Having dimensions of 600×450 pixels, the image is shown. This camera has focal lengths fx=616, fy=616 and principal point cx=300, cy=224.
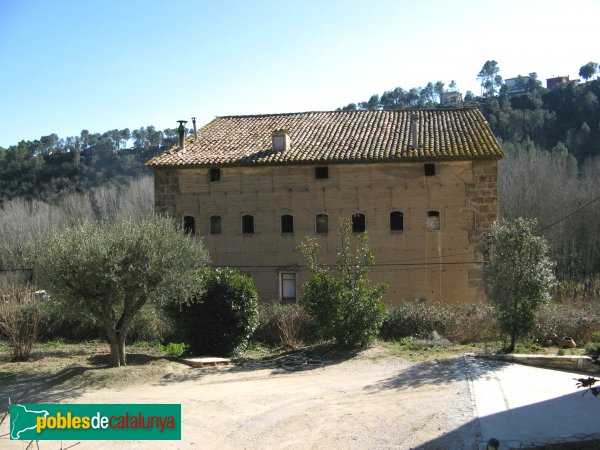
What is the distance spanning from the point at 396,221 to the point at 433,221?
4.67ft

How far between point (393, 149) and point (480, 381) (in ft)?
46.1

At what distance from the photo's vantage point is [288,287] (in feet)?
81.9

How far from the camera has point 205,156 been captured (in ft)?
83.3

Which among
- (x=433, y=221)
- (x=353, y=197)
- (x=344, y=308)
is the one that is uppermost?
(x=353, y=197)

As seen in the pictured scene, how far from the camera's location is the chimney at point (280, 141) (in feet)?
82.3

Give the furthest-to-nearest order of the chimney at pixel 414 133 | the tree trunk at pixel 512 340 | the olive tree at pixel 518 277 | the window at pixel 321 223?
1. the window at pixel 321 223
2. the chimney at pixel 414 133
3. the tree trunk at pixel 512 340
4. the olive tree at pixel 518 277

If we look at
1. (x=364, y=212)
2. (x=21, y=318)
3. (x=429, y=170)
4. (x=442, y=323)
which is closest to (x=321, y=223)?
(x=364, y=212)

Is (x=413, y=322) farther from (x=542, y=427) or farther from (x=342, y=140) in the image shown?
(x=342, y=140)

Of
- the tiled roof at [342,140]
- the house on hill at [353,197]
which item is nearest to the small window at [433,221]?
the house on hill at [353,197]

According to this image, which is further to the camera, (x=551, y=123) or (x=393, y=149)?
(x=551, y=123)

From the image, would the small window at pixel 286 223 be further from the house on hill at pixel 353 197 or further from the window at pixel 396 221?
the window at pixel 396 221

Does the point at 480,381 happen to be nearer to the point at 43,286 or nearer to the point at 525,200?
the point at 43,286

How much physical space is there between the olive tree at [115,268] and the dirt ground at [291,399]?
1.31 meters

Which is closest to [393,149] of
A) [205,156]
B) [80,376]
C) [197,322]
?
[205,156]
